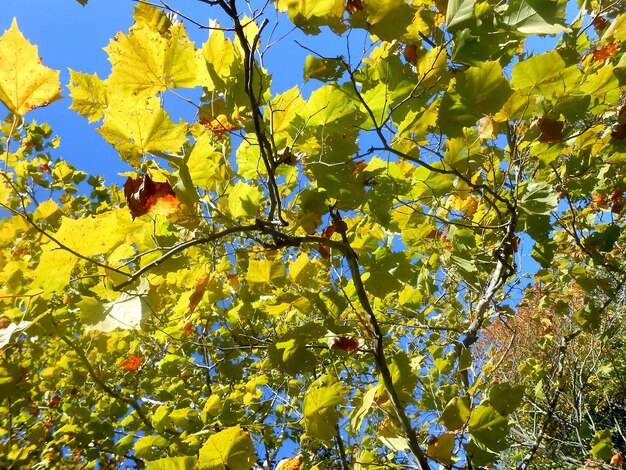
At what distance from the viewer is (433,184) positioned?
Result: 1034 millimetres

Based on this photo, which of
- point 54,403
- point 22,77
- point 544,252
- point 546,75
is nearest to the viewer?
point 22,77

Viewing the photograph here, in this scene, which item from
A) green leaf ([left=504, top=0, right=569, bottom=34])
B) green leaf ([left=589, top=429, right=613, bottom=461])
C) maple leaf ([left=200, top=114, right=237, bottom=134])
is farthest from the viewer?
green leaf ([left=589, top=429, right=613, bottom=461])

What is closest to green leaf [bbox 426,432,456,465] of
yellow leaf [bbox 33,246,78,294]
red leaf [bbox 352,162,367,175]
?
red leaf [bbox 352,162,367,175]

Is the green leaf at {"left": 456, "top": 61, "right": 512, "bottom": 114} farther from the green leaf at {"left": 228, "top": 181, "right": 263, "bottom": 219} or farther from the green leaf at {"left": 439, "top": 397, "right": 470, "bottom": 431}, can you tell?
the green leaf at {"left": 439, "top": 397, "right": 470, "bottom": 431}

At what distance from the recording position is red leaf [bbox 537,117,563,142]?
0.97m

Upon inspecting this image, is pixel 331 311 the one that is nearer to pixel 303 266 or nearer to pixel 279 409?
pixel 303 266

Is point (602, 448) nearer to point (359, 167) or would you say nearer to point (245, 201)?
point (359, 167)

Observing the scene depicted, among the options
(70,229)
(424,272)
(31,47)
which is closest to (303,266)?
(70,229)

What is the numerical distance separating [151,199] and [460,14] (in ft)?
2.06

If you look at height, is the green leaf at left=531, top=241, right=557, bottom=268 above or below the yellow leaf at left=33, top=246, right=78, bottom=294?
above

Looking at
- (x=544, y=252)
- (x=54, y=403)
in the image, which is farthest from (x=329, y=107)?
(x=54, y=403)

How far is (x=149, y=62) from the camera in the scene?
0.69 metres

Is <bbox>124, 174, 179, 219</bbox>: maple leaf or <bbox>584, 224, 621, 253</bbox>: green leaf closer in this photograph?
<bbox>124, 174, 179, 219</bbox>: maple leaf

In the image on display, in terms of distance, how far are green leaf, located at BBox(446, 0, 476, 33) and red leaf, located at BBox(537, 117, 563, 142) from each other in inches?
16.7
